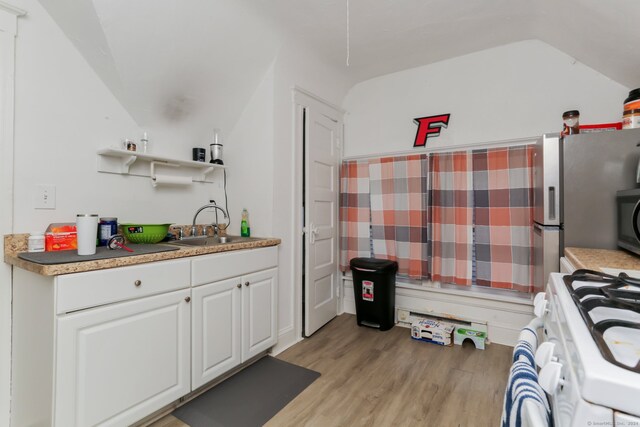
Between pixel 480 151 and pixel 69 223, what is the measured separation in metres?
3.02

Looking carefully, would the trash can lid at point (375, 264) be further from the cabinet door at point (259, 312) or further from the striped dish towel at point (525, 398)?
the striped dish towel at point (525, 398)

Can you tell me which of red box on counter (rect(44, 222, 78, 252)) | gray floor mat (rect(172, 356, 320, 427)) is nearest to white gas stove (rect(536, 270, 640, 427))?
gray floor mat (rect(172, 356, 320, 427))

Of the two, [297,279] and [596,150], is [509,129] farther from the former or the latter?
[297,279]

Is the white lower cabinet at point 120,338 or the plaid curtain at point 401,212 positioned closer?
the white lower cabinet at point 120,338

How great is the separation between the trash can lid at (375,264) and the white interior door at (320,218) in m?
0.32

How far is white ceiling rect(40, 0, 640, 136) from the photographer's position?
1.71m

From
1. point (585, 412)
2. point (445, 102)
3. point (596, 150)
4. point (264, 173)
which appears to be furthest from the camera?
point (445, 102)

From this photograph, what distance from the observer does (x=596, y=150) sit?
175 cm

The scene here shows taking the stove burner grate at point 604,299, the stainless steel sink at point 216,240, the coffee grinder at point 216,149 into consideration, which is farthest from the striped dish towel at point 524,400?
the coffee grinder at point 216,149

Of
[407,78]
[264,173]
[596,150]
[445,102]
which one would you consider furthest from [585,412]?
[407,78]

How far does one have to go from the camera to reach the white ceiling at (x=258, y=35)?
171cm

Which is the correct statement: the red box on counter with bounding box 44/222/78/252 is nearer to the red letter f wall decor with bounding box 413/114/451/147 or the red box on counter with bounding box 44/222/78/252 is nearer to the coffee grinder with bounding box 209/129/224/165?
the coffee grinder with bounding box 209/129/224/165

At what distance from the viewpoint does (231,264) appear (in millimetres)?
2004

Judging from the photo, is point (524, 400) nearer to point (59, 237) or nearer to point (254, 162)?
point (59, 237)
